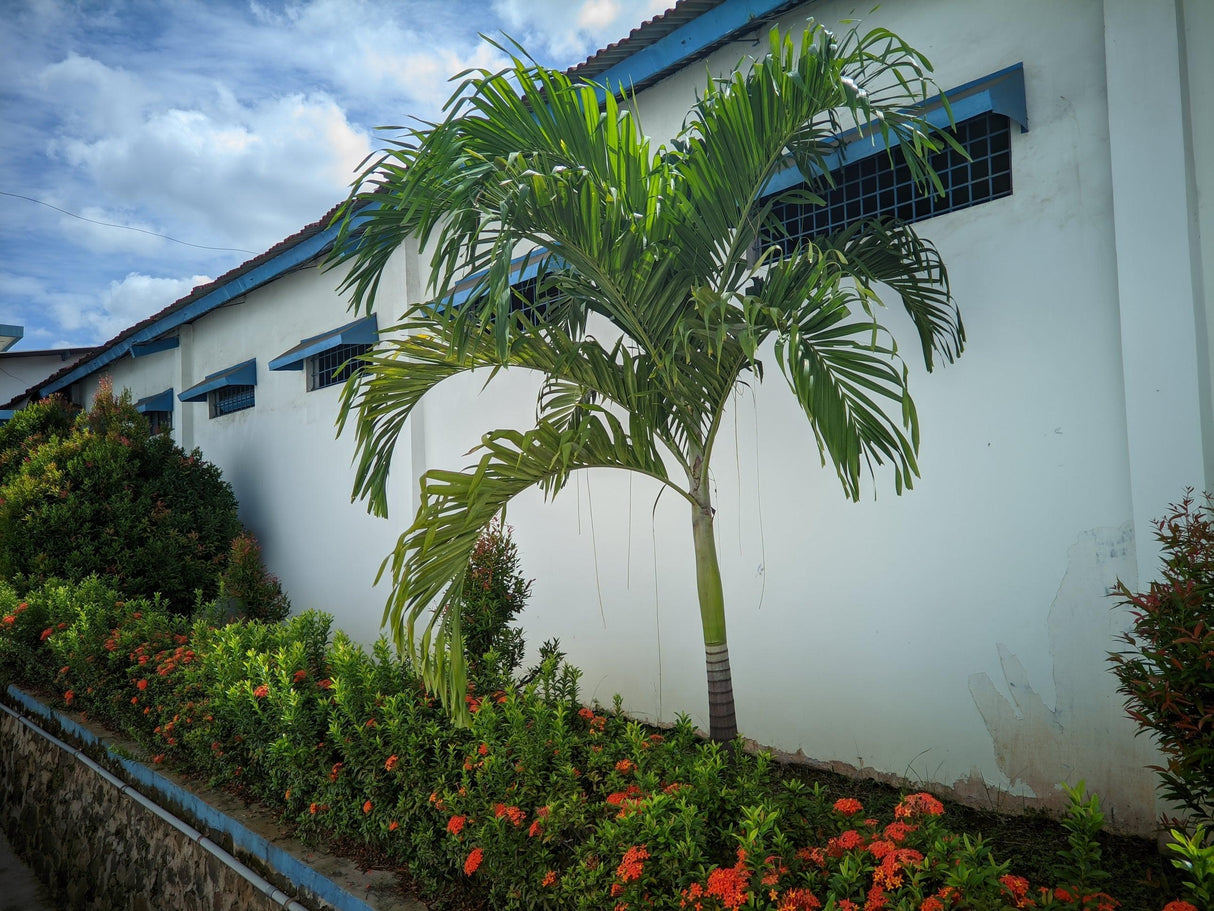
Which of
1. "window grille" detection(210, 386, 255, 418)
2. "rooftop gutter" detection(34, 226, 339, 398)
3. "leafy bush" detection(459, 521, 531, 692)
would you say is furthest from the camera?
"window grille" detection(210, 386, 255, 418)

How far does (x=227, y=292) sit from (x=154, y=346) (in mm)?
3087

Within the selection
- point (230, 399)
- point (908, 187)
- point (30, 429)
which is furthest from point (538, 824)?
point (30, 429)

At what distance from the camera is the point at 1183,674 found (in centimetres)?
195

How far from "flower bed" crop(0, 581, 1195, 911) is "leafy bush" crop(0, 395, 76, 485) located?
246 inches

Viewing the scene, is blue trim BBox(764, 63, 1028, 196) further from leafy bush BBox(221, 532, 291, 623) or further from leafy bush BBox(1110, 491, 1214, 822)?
leafy bush BBox(221, 532, 291, 623)

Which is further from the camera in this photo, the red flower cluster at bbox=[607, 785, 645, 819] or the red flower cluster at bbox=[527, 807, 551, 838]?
the red flower cluster at bbox=[527, 807, 551, 838]

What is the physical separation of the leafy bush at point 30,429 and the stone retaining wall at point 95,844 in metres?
3.94

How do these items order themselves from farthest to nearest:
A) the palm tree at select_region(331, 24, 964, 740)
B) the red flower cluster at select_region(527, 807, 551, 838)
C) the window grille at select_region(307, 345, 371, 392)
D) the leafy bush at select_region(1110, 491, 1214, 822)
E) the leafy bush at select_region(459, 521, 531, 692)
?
the window grille at select_region(307, 345, 371, 392) < the leafy bush at select_region(459, 521, 531, 692) < the palm tree at select_region(331, 24, 964, 740) < the red flower cluster at select_region(527, 807, 551, 838) < the leafy bush at select_region(1110, 491, 1214, 822)

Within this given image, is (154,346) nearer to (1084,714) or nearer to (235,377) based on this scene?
(235,377)

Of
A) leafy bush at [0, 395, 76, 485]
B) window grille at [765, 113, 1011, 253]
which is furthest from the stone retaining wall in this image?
leafy bush at [0, 395, 76, 485]

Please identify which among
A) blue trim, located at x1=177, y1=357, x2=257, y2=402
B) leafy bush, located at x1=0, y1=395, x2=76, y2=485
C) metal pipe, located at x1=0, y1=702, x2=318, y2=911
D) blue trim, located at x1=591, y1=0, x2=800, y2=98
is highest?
blue trim, located at x1=591, y1=0, x2=800, y2=98

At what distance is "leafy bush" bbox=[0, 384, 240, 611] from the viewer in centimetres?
742

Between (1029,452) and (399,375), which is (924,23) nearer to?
(1029,452)

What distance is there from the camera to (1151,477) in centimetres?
291
